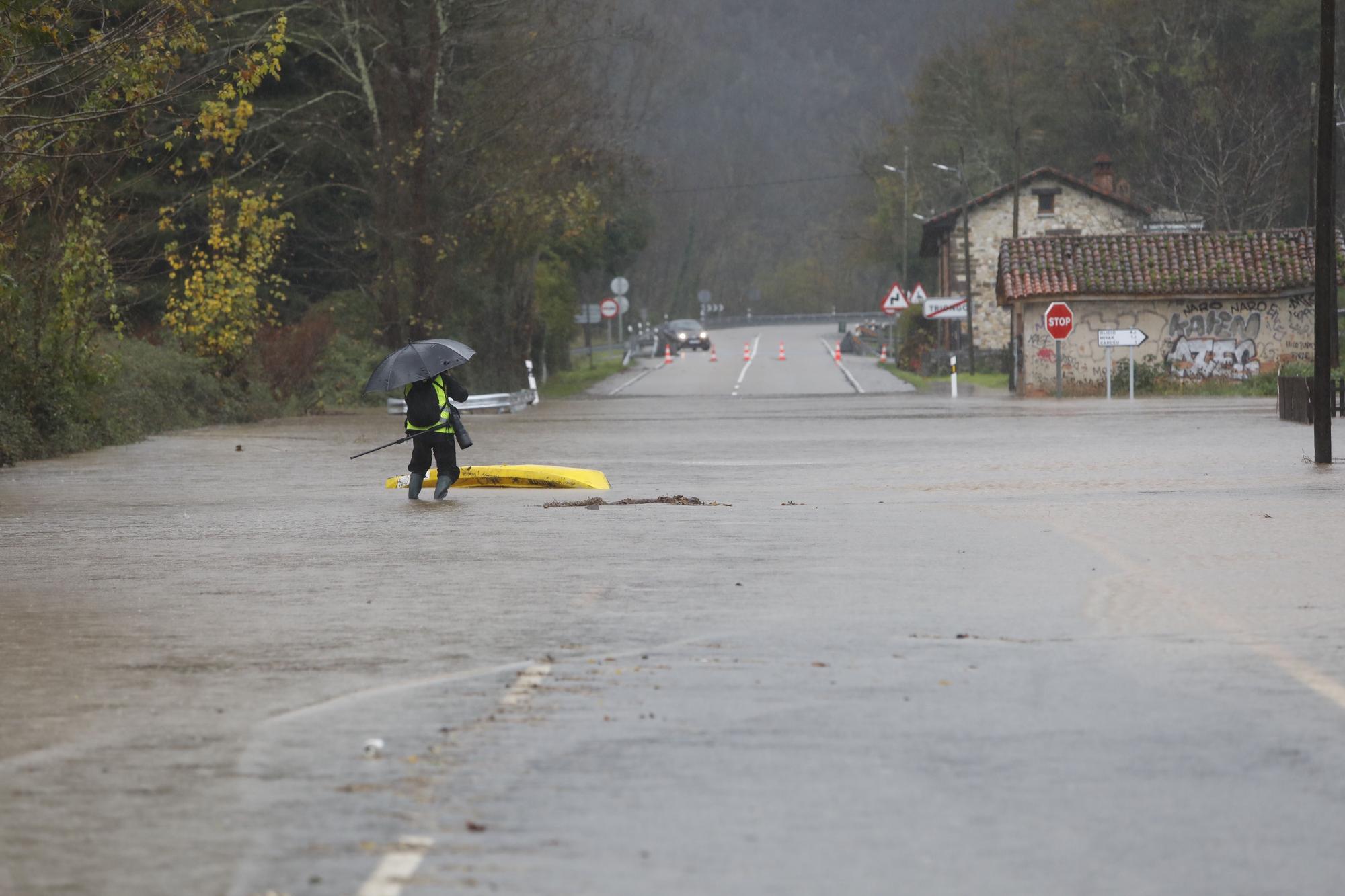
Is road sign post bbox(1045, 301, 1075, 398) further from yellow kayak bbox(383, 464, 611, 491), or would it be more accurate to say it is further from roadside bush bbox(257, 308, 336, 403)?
yellow kayak bbox(383, 464, 611, 491)

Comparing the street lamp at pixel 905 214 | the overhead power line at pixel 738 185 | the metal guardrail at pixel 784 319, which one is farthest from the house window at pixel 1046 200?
the metal guardrail at pixel 784 319

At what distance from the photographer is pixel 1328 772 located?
24.9 ft

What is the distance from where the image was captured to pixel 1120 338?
177ft

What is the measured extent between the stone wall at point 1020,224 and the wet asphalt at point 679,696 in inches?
2557

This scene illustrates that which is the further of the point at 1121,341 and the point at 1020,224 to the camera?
the point at 1020,224

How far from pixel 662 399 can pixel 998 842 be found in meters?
50.6

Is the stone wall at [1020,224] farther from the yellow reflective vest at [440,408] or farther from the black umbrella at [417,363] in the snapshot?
the yellow reflective vest at [440,408]

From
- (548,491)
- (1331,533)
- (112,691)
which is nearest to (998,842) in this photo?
(112,691)

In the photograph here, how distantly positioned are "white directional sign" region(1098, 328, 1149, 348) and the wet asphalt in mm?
33714

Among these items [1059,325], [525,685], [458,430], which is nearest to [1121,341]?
[1059,325]

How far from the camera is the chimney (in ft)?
284

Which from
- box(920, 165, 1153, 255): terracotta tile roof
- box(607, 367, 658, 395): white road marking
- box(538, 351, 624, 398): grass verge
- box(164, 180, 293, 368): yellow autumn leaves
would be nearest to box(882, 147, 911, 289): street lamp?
box(920, 165, 1153, 255): terracotta tile roof

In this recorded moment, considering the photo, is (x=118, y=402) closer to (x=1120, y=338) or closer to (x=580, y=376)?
(x=1120, y=338)

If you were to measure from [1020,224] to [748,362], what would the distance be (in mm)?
13002
